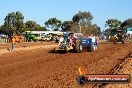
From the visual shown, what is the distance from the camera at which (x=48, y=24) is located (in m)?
144

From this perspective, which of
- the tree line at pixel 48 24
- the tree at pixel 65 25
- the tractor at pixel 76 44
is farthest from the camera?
the tree at pixel 65 25

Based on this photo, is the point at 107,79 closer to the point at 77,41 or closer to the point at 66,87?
the point at 66,87

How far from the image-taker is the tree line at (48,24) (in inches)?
4437

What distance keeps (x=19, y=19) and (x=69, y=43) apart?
288 ft

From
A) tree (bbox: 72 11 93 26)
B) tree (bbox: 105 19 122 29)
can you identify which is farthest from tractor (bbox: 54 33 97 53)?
tree (bbox: 105 19 122 29)

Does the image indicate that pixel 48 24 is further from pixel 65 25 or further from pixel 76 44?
pixel 76 44

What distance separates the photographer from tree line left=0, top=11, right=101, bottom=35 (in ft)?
370

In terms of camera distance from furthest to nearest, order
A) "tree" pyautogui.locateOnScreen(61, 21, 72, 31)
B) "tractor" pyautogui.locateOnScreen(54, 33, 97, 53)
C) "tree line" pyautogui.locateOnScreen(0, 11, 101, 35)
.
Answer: "tree" pyautogui.locateOnScreen(61, 21, 72, 31), "tree line" pyautogui.locateOnScreen(0, 11, 101, 35), "tractor" pyautogui.locateOnScreen(54, 33, 97, 53)

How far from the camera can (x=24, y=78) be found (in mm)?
13766

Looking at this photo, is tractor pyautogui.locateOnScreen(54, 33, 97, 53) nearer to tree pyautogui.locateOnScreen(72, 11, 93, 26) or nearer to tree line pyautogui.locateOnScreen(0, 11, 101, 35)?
tree line pyautogui.locateOnScreen(0, 11, 101, 35)

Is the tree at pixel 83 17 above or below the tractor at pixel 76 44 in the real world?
above

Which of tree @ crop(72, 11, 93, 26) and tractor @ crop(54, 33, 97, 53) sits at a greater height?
tree @ crop(72, 11, 93, 26)

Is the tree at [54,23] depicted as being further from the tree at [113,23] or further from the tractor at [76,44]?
the tractor at [76,44]

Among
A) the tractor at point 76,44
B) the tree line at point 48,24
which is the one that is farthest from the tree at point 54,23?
the tractor at point 76,44
